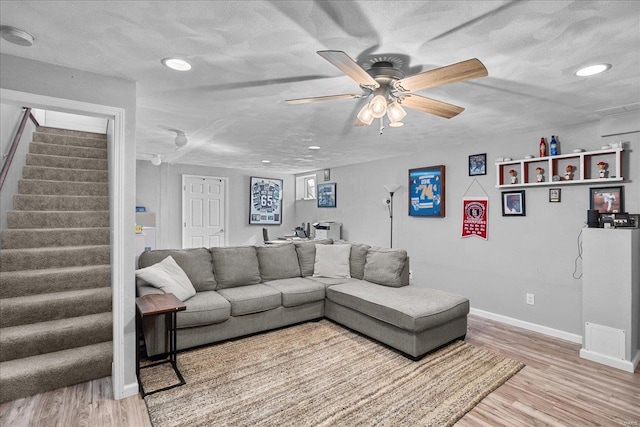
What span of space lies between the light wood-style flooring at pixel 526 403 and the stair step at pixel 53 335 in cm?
37

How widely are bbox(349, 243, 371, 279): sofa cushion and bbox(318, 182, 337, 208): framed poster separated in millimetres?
2384

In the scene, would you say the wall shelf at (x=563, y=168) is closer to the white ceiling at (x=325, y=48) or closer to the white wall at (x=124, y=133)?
the white ceiling at (x=325, y=48)

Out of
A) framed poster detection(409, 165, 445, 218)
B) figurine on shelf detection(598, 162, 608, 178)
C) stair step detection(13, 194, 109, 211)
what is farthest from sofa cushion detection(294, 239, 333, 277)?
figurine on shelf detection(598, 162, 608, 178)

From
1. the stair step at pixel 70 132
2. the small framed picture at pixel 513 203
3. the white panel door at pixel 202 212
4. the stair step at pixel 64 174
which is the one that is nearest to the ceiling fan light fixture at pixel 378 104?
the small framed picture at pixel 513 203

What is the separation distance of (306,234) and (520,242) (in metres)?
4.27

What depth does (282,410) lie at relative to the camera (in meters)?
2.14

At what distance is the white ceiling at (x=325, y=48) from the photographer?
150 cm

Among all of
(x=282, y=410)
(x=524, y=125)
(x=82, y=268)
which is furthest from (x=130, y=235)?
(x=524, y=125)

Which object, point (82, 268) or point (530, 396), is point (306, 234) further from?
point (530, 396)

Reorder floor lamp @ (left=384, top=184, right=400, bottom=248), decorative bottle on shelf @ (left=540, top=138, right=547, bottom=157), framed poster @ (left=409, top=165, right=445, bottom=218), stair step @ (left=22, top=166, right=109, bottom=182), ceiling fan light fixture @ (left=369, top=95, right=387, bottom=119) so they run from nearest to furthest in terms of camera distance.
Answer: ceiling fan light fixture @ (left=369, top=95, right=387, bottom=119) < decorative bottle on shelf @ (left=540, top=138, right=547, bottom=157) < stair step @ (left=22, top=166, right=109, bottom=182) < framed poster @ (left=409, top=165, right=445, bottom=218) < floor lamp @ (left=384, top=184, right=400, bottom=248)

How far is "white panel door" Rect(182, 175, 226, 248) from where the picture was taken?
6570 millimetres

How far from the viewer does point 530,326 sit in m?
3.70

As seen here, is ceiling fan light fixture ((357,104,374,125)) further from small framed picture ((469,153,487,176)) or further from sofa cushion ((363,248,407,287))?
small framed picture ((469,153,487,176))

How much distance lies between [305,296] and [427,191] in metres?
2.44
